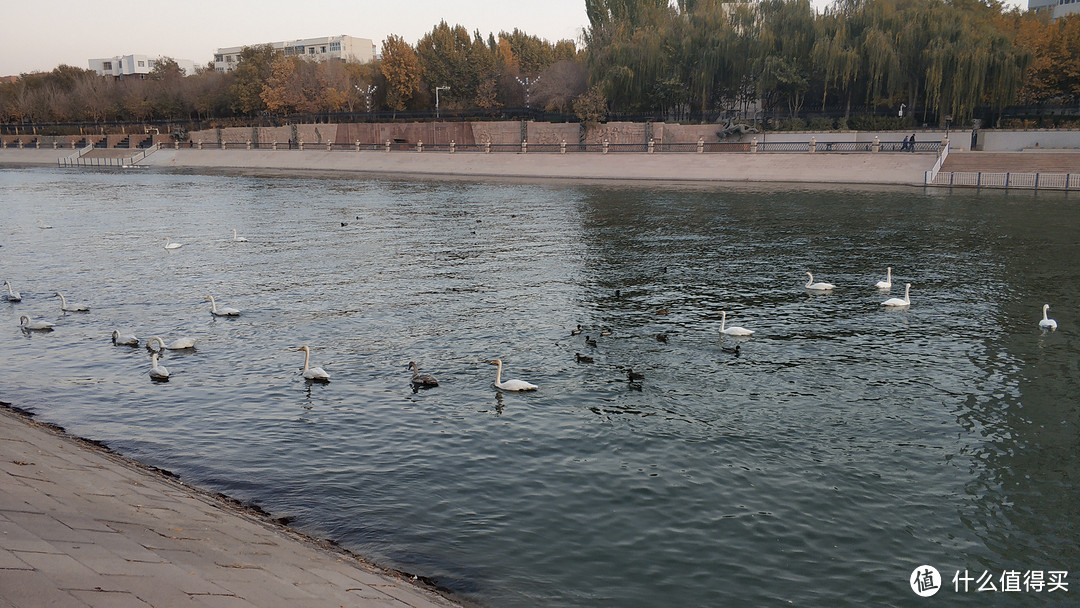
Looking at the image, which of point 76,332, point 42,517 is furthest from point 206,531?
point 76,332

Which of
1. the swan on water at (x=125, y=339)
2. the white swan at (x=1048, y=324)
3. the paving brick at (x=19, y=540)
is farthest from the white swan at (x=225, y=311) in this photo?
the white swan at (x=1048, y=324)

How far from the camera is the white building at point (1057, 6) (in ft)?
328

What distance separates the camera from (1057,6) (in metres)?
105

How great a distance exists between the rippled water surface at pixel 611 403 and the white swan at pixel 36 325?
25.3 inches

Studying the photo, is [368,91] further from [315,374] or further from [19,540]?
[19,540]

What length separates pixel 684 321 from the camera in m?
21.1

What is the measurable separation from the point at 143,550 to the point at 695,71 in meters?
80.7

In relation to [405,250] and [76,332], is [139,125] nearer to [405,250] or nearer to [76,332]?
[405,250]

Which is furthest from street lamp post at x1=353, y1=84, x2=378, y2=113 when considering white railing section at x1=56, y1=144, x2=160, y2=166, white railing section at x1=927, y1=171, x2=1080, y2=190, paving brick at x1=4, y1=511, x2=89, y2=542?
paving brick at x1=4, y1=511, x2=89, y2=542

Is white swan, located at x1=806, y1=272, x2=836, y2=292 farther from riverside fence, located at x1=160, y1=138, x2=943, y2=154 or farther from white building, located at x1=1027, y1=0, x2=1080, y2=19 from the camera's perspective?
white building, located at x1=1027, y1=0, x2=1080, y2=19

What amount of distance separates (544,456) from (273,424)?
5.00m

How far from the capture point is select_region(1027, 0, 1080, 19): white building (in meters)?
99.9

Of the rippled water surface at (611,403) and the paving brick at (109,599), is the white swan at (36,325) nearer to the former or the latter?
the rippled water surface at (611,403)

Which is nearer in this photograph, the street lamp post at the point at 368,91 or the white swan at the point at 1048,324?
the white swan at the point at 1048,324
